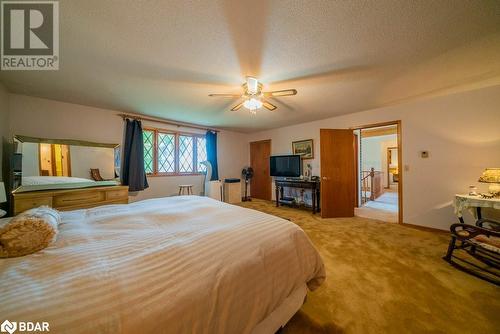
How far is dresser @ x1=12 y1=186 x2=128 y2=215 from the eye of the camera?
2.22 m

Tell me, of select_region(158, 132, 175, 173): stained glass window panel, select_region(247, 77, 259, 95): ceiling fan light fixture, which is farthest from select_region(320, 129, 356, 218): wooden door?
select_region(158, 132, 175, 173): stained glass window panel

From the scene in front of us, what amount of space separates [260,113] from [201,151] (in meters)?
2.12

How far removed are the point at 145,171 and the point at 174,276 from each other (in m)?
3.64

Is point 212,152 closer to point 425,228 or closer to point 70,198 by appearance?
point 70,198

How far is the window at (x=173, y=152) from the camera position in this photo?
3.89 m

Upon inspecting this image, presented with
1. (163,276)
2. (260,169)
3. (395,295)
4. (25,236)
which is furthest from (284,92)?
(260,169)

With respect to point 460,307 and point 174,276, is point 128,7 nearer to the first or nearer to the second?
point 174,276

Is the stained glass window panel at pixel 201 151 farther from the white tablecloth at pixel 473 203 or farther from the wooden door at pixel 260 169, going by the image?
the white tablecloth at pixel 473 203

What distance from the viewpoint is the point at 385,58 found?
1736mm

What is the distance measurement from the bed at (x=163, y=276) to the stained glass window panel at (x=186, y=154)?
10.2 feet

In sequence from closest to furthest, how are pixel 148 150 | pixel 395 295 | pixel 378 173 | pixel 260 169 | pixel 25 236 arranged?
pixel 25 236 < pixel 395 295 < pixel 148 150 < pixel 260 169 < pixel 378 173

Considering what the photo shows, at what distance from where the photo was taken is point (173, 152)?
429 cm

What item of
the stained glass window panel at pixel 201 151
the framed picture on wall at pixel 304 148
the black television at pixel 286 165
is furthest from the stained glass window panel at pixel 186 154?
the framed picture on wall at pixel 304 148

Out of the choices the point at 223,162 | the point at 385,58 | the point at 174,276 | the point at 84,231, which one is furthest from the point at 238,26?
the point at 223,162
